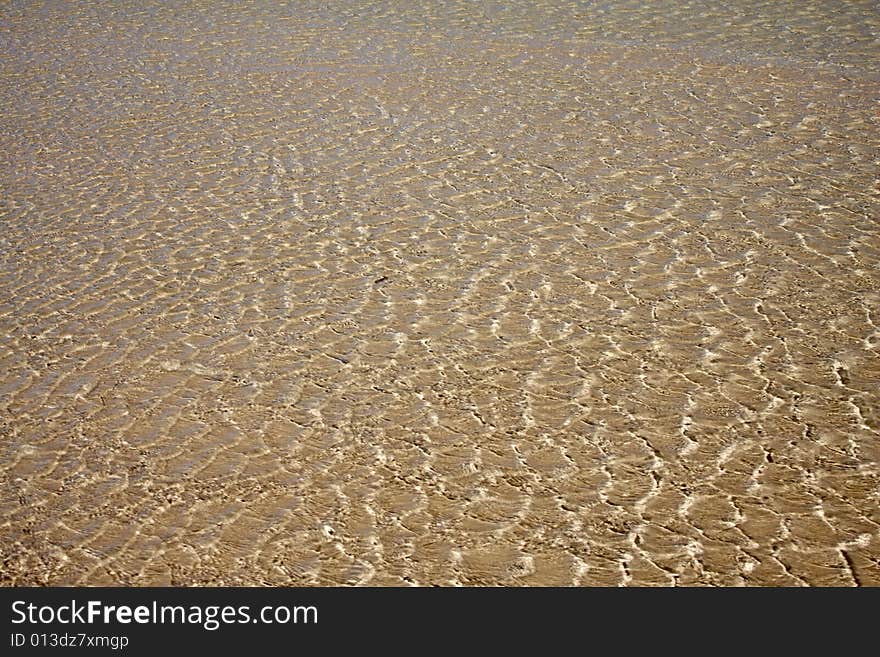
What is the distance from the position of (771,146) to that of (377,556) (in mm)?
2569

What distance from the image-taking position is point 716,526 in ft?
6.50

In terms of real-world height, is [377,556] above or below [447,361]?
below

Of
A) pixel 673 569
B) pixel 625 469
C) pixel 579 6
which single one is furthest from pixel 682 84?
Answer: pixel 673 569

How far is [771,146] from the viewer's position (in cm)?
389

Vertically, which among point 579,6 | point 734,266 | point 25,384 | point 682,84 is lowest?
point 25,384

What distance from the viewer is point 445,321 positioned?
2801mm

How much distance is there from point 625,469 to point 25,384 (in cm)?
140

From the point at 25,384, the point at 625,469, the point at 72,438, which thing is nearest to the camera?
the point at 625,469

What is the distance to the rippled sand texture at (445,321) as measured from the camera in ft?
6.55

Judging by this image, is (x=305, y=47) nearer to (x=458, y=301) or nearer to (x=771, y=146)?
(x=771, y=146)

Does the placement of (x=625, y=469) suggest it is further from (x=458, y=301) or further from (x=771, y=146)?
(x=771, y=146)

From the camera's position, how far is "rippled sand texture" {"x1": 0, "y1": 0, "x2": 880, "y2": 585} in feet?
6.55
